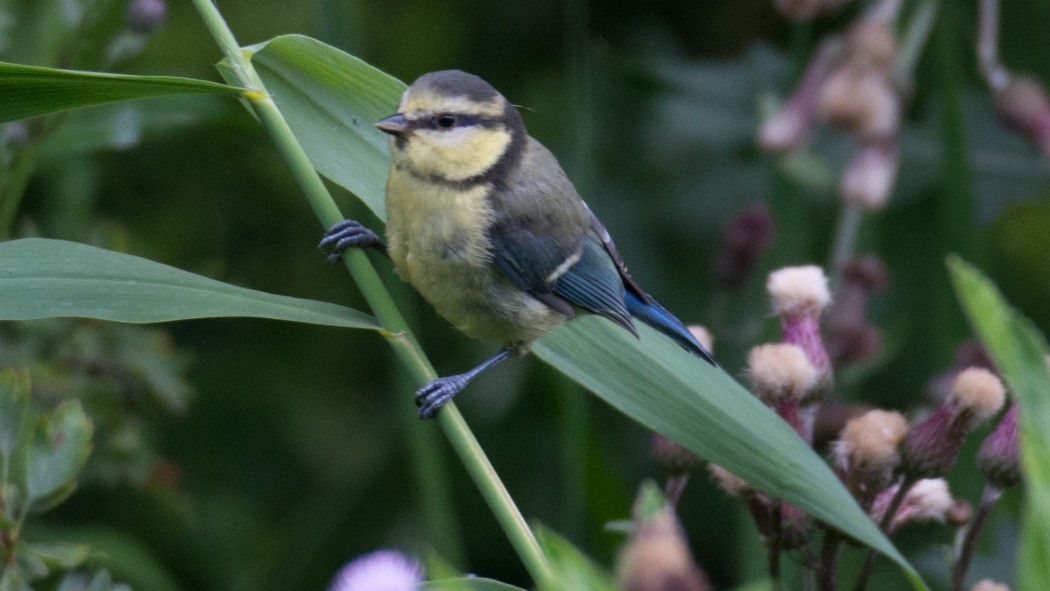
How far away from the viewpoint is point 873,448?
101cm

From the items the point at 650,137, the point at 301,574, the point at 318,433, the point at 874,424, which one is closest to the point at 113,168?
the point at 318,433

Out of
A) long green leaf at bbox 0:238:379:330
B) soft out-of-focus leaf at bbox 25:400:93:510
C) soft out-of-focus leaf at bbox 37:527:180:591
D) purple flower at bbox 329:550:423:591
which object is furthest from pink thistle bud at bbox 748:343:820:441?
soft out-of-focus leaf at bbox 37:527:180:591

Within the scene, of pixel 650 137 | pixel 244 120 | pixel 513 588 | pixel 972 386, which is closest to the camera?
pixel 513 588

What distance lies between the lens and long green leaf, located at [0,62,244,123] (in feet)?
3.43

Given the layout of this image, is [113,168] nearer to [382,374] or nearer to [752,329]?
[382,374]

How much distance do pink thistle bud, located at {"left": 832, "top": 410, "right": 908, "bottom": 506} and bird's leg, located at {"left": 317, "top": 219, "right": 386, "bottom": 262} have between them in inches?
22.0

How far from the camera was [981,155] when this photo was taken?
8.14ft

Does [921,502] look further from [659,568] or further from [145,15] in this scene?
[145,15]

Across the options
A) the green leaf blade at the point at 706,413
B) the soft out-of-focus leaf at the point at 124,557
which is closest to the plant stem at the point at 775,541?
the green leaf blade at the point at 706,413

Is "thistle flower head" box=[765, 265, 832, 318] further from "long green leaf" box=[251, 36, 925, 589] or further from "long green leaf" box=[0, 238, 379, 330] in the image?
"long green leaf" box=[0, 238, 379, 330]

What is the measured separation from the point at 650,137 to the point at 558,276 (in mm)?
1222

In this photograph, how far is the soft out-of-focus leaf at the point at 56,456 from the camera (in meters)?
1.03

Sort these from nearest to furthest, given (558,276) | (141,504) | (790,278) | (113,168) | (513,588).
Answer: (513,588) → (790,278) → (558,276) → (141,504) → (113,168)

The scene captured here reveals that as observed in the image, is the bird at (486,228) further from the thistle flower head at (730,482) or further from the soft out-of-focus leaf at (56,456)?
the soft out-of-focus leaf at (56,456)
